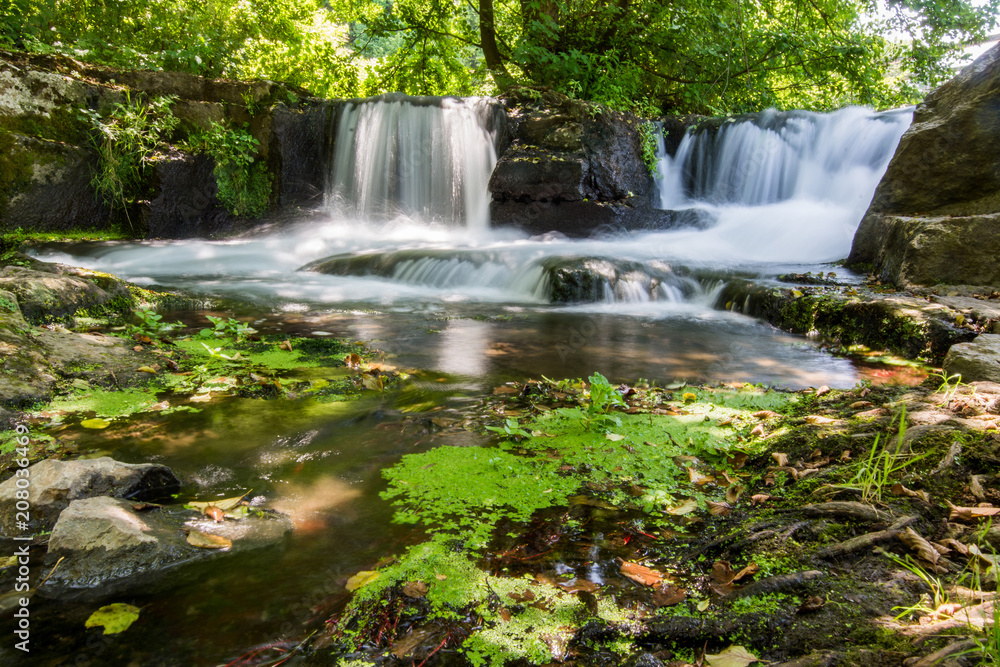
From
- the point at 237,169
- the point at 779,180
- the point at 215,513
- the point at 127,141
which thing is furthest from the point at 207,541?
the point at 779,180

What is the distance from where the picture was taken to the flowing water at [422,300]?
1.72 m

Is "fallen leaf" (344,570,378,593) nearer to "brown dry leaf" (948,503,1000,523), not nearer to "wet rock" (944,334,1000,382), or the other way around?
"brown dry leaf" (948,503,1000,523)

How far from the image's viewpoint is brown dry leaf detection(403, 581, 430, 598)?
5.20ft

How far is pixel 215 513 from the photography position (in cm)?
196

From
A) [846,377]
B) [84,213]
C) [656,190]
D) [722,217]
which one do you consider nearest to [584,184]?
[656,190]

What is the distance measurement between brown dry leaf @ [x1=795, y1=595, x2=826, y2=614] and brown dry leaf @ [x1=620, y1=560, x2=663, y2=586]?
368mm

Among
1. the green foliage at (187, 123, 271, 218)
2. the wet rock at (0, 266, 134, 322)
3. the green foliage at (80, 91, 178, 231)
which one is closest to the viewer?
the wet rock at (0, 266, 134, 322)

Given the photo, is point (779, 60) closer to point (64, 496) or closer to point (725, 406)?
point (725, 406)

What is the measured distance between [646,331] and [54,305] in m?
4.70

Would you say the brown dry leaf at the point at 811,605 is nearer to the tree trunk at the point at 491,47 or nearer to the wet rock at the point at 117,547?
the wet rock at the point at 117,547

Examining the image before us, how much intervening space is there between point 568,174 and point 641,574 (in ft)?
30.8

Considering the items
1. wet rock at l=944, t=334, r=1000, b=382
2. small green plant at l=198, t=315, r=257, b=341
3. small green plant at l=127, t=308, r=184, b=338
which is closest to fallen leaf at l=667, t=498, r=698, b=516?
wet rock at l=944, t=334, r=1000, b=382

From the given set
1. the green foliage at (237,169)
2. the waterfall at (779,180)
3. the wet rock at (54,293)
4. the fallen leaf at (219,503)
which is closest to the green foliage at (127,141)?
the green foliage at (237,169)

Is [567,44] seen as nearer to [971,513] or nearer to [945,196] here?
[945,196]
